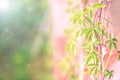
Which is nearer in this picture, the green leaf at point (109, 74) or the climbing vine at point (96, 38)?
the climbing vine at point (96, 38)

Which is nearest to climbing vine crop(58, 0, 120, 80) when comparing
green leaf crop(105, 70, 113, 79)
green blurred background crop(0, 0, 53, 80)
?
green leaf crop(105, 70, 113, 79)

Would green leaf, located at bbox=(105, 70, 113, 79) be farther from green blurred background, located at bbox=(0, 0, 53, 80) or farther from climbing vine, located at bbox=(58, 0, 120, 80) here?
green blurred background, located at bbox=(0, 0, 53, 80)

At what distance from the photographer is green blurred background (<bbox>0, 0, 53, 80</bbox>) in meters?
3.47

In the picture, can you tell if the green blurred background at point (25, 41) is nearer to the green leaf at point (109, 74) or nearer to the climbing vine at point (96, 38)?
the climbing vine at point (96, 38)

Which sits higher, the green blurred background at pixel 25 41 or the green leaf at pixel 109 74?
the green blurred background at pixel 25 41

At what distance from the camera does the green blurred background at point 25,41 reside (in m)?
3.47

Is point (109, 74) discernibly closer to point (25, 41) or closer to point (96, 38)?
point (96, 38)

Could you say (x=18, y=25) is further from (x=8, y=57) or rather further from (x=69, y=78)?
(x=69, y=78)

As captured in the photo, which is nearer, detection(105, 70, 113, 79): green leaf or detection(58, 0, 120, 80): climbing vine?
detection(58, 0, 120, 80): climbing vine

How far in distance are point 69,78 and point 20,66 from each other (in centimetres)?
91

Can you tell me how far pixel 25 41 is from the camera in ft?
11.7

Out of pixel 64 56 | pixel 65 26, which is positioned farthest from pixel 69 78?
pixel 65 26

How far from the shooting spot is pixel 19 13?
350cm

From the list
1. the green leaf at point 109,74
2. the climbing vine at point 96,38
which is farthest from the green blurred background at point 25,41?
the green leaf at point 109,74
